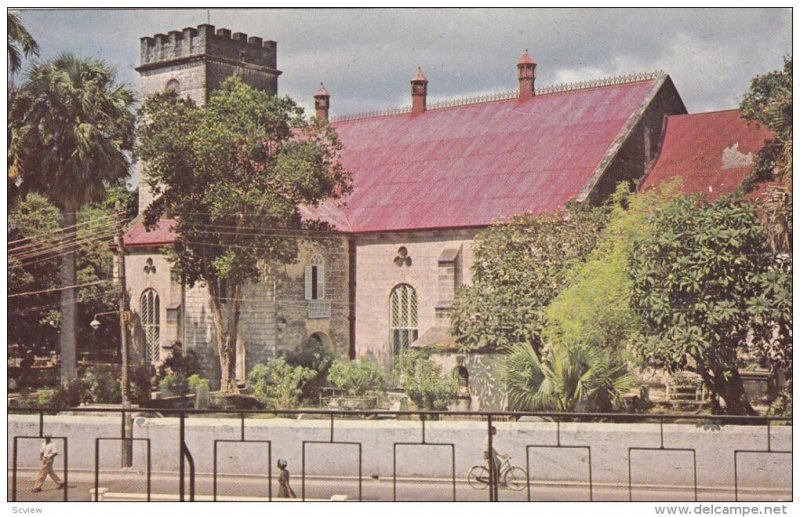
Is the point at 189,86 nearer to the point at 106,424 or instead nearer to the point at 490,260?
the point at 490,260

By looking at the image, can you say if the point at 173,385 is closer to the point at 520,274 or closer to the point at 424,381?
the point at 424,381

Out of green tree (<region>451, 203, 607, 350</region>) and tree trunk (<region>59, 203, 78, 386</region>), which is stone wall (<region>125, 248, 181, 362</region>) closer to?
tree trunk (<region>59, 203, 78, 386</region>)

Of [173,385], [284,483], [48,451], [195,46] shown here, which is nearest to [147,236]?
[195,46]

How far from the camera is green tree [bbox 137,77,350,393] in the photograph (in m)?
33.4

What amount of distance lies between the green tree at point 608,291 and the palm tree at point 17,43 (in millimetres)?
13394

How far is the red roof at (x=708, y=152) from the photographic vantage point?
1286 inches

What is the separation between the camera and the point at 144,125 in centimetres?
3425

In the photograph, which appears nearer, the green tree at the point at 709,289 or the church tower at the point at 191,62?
the green tree at the point at 709,289

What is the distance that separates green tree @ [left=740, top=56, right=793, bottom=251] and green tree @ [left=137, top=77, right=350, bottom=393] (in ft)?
38.4

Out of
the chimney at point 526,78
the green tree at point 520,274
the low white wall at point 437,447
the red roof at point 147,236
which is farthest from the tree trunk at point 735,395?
the red roof at point 147,236

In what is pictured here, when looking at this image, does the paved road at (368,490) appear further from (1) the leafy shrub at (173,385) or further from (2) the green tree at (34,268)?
(2) the green tree at (34,268)

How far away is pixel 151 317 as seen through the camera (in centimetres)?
4303

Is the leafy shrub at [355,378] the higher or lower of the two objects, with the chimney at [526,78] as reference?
lower

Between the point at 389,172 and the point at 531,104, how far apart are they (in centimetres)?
517
